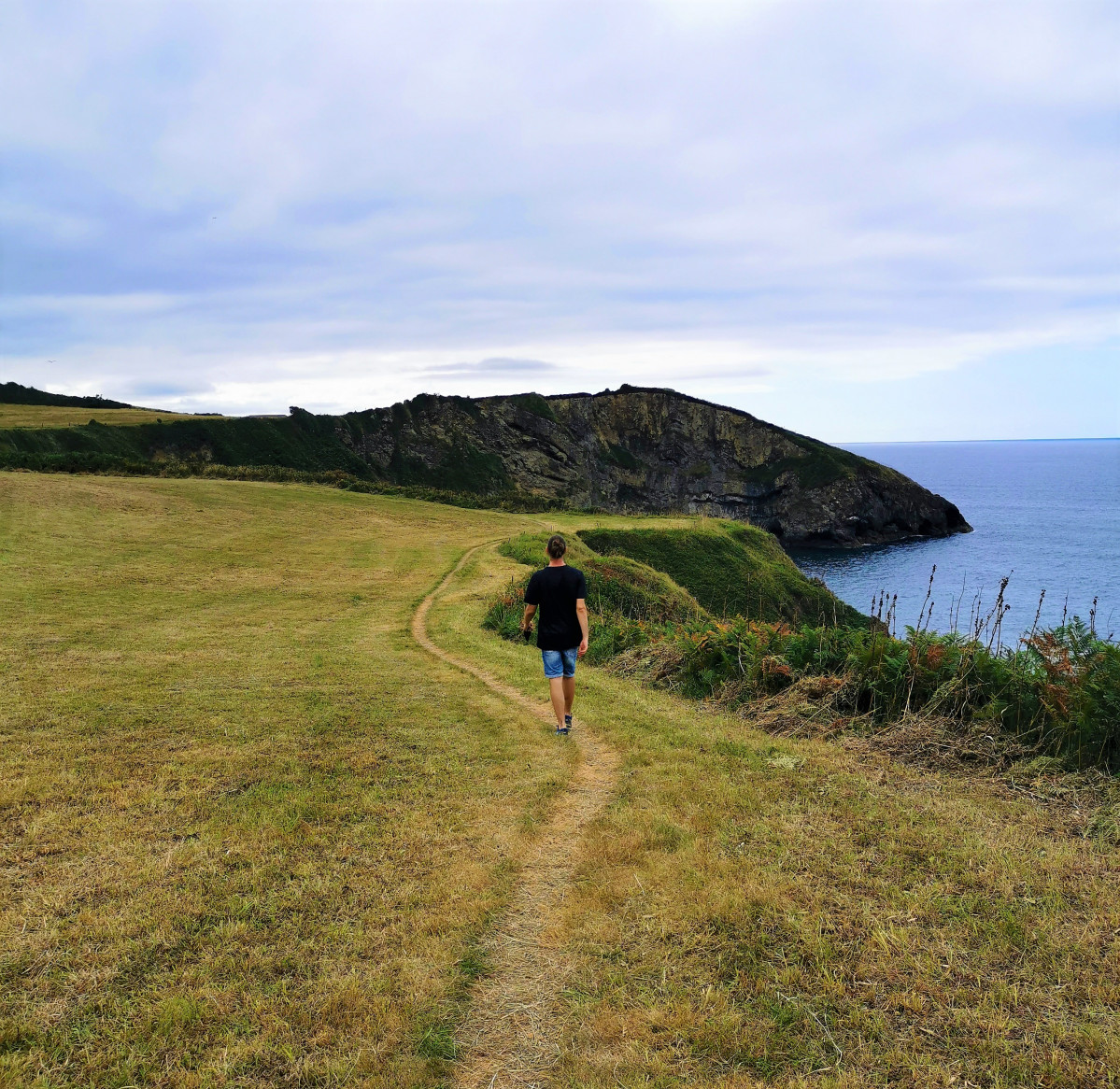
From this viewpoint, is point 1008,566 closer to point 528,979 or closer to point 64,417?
point 528,979

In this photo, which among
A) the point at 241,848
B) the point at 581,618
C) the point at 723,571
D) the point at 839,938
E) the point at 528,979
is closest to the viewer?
the point at 528,979

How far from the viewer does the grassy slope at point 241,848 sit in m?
4.37

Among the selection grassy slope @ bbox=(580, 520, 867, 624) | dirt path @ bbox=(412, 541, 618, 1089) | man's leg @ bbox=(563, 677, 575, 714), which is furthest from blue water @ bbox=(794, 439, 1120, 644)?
dirt path @ bbox=(412, 541, 618, 1089)

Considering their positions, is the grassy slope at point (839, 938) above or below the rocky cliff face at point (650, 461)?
below

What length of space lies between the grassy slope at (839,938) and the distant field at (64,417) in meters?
75.9

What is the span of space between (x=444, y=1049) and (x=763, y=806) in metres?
4.14

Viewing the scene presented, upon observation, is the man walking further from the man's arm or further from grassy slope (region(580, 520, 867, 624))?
grassy slope (region(580, 520, 867, 624))

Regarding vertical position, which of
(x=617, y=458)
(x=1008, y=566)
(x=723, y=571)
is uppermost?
(x=617, y=458)

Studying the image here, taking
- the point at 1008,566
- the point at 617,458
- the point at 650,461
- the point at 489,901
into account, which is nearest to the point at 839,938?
the point at 489,901

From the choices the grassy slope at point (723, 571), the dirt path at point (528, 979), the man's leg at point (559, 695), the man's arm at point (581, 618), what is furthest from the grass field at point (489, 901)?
the grassy slope at point (723, 571)

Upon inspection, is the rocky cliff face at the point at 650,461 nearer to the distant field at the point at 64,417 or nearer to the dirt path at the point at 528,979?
the distant field at the point at 64,417

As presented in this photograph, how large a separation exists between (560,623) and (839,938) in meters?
5.57

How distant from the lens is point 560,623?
10055 millimetres

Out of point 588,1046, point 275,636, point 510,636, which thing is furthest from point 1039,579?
point 588,1046
